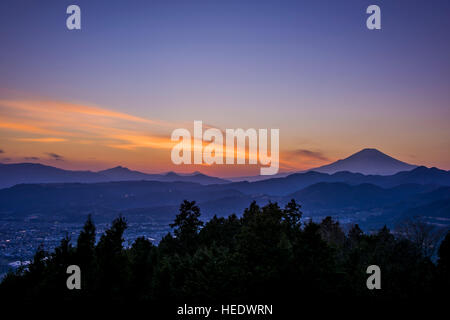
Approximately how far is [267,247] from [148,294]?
13321 millimetres

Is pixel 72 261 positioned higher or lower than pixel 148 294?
higher

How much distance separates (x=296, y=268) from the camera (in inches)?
923

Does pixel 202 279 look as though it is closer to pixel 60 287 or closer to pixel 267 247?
pixel 267 247
